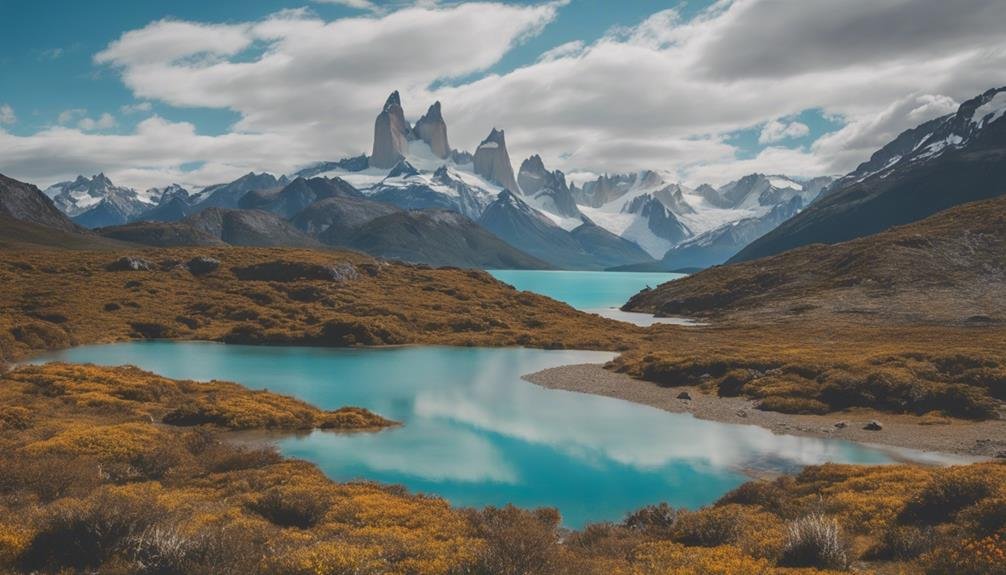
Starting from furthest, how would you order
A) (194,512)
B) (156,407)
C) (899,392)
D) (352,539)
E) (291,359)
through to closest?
1. (291,359)
2. (899,392)
3. (156,407)
4. (194,512)
5. (352,539)

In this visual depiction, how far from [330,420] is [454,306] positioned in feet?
240

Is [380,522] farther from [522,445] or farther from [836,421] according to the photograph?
[836,421]

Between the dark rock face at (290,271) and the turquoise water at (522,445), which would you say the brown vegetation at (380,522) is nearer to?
the turquoise water at (522,445)

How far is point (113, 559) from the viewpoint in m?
15.3

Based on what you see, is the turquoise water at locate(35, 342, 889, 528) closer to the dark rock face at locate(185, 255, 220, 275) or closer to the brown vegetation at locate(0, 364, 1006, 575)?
the brown vegetation at locate(0, 364, 1006, 575)

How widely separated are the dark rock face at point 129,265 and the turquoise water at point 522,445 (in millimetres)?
59017

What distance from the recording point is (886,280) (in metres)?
122

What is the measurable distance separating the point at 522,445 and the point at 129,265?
106 meters

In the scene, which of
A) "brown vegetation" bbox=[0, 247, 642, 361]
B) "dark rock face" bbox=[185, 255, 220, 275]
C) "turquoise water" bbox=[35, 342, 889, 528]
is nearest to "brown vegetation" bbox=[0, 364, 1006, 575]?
"turquoise water" bbox=[35, 342, 889, 528]

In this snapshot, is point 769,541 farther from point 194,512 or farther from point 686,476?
point 194,512

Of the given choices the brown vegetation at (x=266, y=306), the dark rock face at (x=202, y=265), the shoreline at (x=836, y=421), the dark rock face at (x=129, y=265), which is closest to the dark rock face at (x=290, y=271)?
the brown vegetation at (x=266, y=306)

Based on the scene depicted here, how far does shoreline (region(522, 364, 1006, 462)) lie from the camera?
119 feet

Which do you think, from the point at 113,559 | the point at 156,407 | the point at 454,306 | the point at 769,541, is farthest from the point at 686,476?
the point at 454,306

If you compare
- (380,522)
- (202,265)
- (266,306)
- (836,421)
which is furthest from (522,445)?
(202,265)
